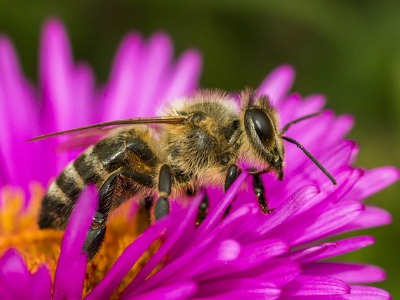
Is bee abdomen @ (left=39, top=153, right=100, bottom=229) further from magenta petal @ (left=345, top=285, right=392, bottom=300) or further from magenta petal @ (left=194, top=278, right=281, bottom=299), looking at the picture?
magenta petal @ (left=345, top=285, right=392, bottom=300)

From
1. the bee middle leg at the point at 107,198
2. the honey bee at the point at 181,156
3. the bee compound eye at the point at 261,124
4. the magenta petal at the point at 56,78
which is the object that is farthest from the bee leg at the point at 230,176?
the magenta petal at the point at 56,78

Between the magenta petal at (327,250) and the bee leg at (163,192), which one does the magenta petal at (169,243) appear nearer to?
the bee leg at (163,192)

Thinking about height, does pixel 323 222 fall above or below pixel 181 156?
below

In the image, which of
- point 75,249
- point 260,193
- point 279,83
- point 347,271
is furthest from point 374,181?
point 75,249

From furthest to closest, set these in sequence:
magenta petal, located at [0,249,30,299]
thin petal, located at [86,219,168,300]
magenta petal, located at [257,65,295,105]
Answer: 1. magenta petal, located at [257,65,295,105]
2. thin petal, located at [86,219,168,300]
3. magenta petal, located at [0,249,30,299]

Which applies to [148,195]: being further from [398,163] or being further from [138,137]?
[398,163]

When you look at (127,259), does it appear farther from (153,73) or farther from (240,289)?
(153,73)

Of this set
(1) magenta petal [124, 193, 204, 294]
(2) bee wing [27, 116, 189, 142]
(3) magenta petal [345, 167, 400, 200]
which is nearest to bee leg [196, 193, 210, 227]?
(2) bee wing [27, 116, 189, 142]
